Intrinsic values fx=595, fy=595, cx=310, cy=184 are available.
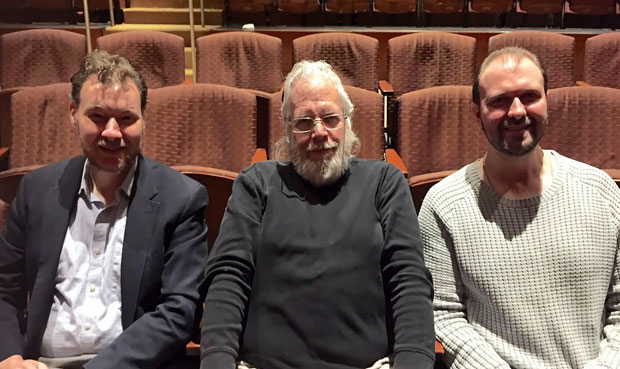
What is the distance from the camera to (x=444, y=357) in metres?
0.63

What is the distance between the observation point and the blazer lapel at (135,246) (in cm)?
62

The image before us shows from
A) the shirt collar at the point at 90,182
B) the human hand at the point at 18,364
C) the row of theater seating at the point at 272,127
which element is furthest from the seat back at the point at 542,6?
the human hand at the point at 18,364

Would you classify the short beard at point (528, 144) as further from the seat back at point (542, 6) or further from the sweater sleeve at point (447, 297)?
→ the seat back at point (542, 6)

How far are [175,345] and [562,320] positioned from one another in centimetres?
40

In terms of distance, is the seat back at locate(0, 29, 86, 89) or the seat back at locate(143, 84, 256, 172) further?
the seat back at locate(0, 29, 86, 89)

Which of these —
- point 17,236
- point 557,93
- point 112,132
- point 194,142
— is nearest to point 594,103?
point 557,93

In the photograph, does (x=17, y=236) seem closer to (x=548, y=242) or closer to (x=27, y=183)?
(x=27, y=183)

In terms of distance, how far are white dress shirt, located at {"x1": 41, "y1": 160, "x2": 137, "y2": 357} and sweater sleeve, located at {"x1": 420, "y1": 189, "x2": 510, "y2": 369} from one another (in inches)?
13.0

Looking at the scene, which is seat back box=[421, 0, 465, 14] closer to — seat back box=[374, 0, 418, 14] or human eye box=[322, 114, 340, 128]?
seat back box=[374, 0, 418, 14]

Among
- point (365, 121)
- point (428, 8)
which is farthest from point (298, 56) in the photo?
point (428, 8)

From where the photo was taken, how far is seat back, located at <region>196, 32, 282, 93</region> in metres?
1.51

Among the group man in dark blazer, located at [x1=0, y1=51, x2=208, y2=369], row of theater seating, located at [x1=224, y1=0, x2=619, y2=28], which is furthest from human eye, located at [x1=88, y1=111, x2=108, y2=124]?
row of theater seating, located at [x1=224, y1=0, x2=619, y2=28]

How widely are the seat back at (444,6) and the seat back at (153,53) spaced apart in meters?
1.34

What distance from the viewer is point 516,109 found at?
0.61 meters
